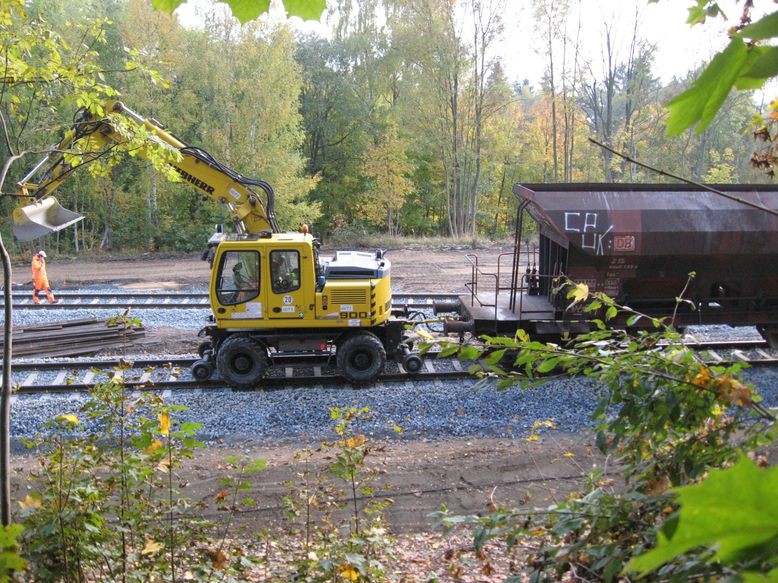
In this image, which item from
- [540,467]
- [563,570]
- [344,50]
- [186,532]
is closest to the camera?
[563,570]

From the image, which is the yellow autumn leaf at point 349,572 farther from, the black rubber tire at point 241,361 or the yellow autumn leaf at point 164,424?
the black rubber tire at point 241,361

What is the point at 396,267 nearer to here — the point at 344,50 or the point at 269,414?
the point at 269,414

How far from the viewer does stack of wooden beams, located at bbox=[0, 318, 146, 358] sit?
42.2ft

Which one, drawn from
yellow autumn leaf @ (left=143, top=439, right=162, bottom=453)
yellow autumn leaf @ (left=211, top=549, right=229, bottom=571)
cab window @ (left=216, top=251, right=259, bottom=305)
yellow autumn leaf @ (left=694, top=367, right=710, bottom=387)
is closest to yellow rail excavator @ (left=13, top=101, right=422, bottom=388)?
cab window @ (left=216, top=251, right=259, bottom=305)

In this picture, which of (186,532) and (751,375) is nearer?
(186,532)

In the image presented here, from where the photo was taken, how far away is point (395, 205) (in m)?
34.4

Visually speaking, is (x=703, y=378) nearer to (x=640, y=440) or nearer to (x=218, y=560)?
(x=640, y=440)

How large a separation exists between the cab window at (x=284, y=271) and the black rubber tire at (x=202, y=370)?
1782mm

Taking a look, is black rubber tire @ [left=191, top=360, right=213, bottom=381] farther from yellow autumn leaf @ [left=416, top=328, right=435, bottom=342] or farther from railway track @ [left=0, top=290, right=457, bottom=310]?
yellow autumn leaf @ [left=416, top=328, right=435, bottom=342]

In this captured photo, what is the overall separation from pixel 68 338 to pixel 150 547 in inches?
425

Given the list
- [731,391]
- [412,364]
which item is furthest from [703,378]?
[412,364]

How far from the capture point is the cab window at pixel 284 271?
1041cm

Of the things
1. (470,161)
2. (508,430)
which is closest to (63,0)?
(470,161)

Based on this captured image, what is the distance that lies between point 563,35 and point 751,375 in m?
20.0
